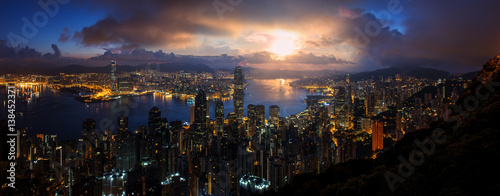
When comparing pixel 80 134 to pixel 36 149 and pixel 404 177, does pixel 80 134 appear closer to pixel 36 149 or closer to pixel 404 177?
pixel 36 149

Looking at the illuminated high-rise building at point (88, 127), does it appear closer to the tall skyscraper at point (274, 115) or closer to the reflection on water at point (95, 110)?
the reflection on water at point (95, 110)

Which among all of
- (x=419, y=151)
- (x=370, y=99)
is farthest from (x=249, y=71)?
(x=419, y=151)

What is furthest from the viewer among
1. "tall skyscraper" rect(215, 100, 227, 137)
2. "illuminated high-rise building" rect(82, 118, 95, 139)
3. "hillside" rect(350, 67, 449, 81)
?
"hillside" rect(350, 67, 449, 81)

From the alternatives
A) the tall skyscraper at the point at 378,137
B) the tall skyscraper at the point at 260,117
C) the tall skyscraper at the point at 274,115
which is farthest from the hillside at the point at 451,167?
the tall skyscraper at the point at 274,115

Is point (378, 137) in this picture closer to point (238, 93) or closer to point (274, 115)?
point (274, 115)

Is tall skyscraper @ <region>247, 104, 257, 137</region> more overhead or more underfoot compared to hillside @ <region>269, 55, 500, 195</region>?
more underfoot

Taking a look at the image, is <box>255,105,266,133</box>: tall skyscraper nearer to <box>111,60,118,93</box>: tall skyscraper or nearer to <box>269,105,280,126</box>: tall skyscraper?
<box>269,105,280,126</box>: tall skyscraper

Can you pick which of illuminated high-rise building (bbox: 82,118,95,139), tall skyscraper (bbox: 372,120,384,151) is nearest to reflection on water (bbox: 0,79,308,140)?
illuminated high-rise building (bbox: 82,118,95,139)
